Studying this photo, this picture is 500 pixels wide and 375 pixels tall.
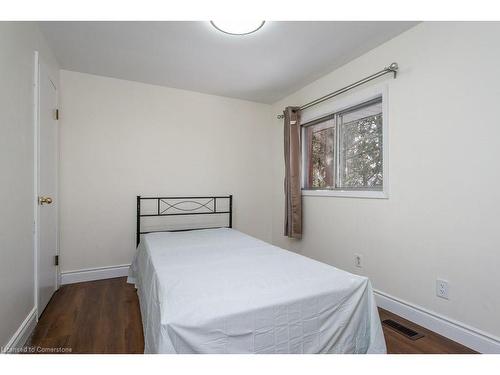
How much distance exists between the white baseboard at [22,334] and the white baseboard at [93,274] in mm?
946

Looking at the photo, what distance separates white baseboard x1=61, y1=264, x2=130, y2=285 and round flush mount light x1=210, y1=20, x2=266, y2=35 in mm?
2538

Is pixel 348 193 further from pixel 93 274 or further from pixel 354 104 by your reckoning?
pixel 93 274

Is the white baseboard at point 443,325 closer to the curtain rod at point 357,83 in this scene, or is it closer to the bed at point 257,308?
the bed at point 257,308

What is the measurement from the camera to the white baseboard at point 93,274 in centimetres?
270

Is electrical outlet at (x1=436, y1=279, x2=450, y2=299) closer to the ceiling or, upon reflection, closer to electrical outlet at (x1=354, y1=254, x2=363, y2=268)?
electrical outlet at (x1=354, y1=254, x2=363, y2=268)

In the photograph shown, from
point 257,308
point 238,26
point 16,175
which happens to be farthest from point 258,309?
point 238,26

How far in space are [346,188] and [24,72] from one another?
2654mm

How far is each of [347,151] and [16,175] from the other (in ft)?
8.45

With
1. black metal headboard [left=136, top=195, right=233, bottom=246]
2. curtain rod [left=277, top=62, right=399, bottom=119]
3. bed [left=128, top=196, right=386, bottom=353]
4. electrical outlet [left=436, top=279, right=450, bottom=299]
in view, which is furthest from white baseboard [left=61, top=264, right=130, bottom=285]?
electrical outlet [left=436, top=279, right=450, bottom=299]

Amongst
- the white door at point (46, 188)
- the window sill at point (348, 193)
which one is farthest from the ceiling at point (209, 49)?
the window sill at point (348, 193)
